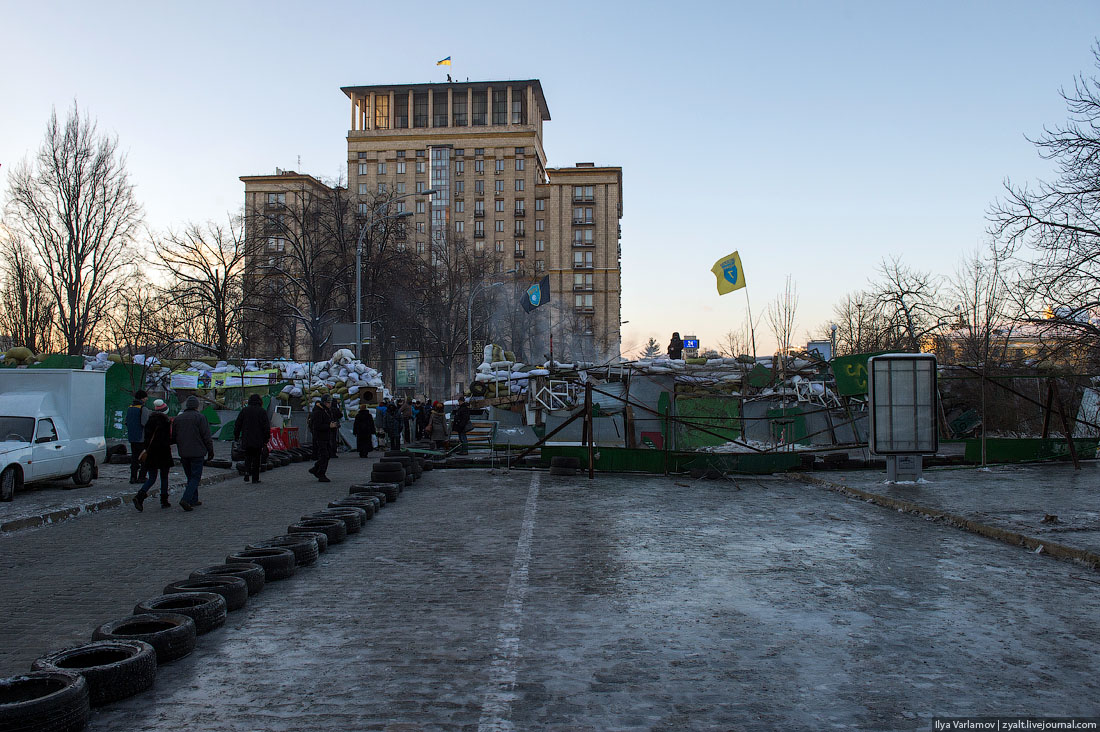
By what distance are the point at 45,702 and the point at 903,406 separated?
14.8 metres

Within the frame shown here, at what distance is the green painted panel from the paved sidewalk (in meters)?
3.93

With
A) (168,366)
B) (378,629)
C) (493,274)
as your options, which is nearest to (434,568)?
(378,629)

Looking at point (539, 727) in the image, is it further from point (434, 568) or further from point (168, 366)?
point (168, 366)

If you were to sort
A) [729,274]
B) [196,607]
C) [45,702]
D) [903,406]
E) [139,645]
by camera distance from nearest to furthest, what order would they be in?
[45,702] → [139,645] → [196,607] → [903,406] → [729,274]

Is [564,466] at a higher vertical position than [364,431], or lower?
lower

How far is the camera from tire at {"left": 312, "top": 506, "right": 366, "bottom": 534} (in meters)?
10.9

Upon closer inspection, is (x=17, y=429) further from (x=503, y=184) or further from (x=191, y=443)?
(x=503, y=184)

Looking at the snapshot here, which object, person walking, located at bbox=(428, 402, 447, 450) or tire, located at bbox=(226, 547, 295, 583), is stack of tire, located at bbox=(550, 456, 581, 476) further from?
tire, located at bbox=(226, 547, 295, 583)

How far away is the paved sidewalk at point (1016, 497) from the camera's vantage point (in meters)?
10.1

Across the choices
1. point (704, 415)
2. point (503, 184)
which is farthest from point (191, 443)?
point (503, 184)

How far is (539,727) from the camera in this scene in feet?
13.8

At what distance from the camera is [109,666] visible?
15.9 ft

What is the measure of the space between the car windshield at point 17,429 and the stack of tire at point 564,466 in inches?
396

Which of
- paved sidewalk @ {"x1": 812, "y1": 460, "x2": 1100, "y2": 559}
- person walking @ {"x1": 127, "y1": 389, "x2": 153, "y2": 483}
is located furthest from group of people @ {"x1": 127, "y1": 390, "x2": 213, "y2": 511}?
paved sidewalk @ {"x1": 812, "y1": 460, "x2": 1100, "y2": 559}
